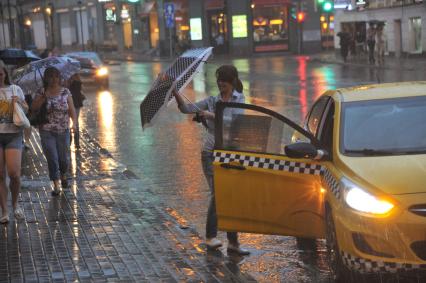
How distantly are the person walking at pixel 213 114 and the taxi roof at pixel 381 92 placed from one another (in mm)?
932

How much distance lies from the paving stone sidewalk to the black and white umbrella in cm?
138

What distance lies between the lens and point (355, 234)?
557 centimetres

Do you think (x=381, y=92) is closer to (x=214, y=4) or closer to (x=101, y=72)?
(x=101, y=72)

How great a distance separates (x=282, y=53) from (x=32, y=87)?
161 ft

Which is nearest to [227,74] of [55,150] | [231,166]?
[231,166]

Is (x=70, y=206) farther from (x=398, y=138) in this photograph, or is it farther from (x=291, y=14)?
(x=291, y=14)

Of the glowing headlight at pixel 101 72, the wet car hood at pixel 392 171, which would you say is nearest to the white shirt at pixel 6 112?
the wet car hood at pixel 392 171

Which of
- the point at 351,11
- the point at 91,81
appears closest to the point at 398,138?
the point at 91,81

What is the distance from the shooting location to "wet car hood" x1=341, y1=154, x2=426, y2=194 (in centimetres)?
559

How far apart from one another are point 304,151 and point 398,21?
1542 inches

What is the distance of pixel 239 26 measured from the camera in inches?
2351

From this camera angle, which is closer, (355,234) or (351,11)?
(355,234)

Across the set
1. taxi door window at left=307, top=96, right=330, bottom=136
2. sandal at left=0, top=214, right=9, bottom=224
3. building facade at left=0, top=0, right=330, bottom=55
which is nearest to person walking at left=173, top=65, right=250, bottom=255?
taxi door window at left=307, top=96, right=330, bottom=136

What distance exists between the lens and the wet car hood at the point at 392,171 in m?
5.59
